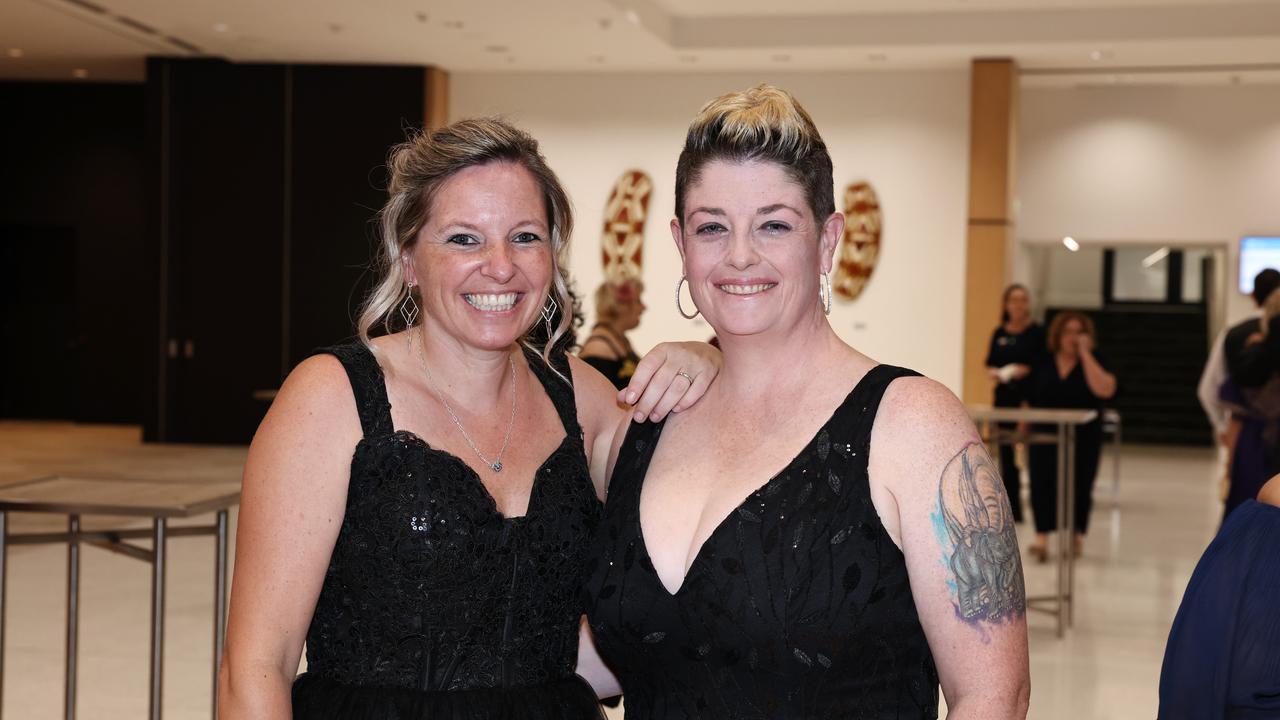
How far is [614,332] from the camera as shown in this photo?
6.97 metres

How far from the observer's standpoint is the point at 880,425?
1.81 meters

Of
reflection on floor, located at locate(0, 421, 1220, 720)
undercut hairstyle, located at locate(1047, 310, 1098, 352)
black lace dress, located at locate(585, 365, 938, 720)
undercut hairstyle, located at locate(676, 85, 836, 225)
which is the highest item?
undercut hairstyle, located at locate(676, 85, 836, 225)

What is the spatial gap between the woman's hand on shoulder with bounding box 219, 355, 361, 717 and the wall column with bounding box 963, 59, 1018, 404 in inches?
480

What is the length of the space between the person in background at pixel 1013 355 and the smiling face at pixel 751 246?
23.7 ft

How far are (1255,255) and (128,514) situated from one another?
1419cm

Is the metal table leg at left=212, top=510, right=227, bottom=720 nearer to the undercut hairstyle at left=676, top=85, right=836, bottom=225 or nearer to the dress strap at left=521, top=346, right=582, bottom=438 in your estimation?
the dress strap at left=521, top=346, right=582, bottom=438

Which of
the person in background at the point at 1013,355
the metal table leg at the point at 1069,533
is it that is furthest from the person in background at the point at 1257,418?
the person in background at the point at 1013,355

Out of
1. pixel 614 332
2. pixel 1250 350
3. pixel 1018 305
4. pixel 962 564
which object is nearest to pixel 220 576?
pixel 962 564

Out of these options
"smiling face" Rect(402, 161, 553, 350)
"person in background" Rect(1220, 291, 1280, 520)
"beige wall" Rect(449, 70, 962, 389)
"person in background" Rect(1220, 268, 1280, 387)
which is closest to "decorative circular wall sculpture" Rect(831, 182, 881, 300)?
"beige wall" Rect(449, 70, 962, 389)

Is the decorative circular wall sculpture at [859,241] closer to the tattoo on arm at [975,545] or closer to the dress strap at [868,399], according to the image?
the dress strap at [868,399]

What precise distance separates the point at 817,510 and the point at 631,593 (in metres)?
0.31

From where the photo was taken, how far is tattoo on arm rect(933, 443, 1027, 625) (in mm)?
1713

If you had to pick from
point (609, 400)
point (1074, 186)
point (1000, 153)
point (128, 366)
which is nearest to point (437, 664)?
point (609, 400)

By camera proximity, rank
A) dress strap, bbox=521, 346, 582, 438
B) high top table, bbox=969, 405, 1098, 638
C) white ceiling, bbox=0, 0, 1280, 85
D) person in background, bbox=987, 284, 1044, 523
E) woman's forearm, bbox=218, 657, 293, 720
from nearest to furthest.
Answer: woman's forearm, bbox=218, 657, 293, 720, dress strap, bbox=521, 346, 582, 438, high top table, bbox=969, 405, 1098, 638, person in background, bbox=987, 284, 1044, 523, white ceiling, bbox=0, 0, 1280, 85
